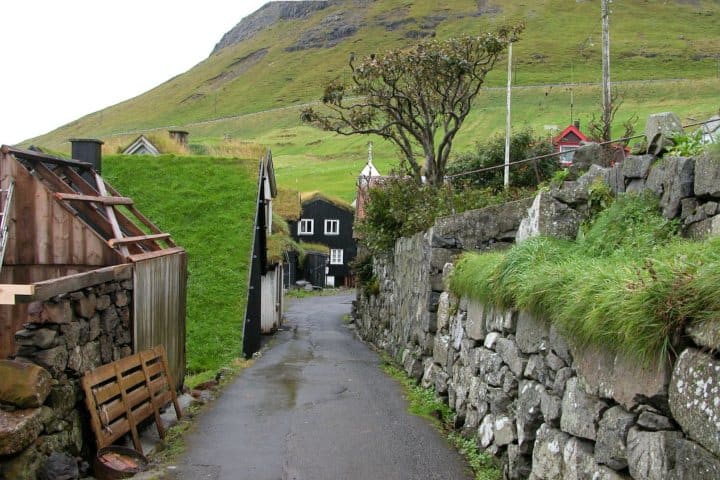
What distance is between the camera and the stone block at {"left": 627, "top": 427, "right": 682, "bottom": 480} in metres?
3.94

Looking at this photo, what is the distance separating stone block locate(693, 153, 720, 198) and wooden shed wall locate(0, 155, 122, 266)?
267 inches

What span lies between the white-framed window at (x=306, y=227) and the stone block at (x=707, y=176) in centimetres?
5950

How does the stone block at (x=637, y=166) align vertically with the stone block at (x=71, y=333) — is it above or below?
above

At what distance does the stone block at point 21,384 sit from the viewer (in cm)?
639

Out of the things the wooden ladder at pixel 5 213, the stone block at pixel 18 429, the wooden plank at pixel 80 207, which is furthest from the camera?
the wooden plank at pixel 80 207

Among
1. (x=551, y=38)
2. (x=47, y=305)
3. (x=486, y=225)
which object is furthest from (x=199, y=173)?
(x=551, y=38)

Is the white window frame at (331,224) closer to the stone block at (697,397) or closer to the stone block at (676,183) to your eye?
the stone block at (676,183)

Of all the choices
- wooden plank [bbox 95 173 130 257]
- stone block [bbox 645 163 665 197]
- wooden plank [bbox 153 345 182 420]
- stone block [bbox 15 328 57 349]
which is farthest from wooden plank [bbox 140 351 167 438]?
stone block [bbox 645 163 665 197]

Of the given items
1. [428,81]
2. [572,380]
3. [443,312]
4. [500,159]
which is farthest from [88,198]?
[500,159]

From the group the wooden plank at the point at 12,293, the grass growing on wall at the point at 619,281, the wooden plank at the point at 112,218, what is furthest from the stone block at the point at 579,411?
the wooden plank at the point at 112,218

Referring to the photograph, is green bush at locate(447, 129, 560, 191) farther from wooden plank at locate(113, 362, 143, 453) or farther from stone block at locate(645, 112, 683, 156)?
wooden plank at locate(113, 362, 143, 453)

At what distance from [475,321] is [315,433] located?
2.58 m

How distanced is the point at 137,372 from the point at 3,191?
279cm

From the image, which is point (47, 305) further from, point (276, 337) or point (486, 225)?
point (276, 337)
